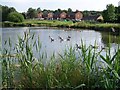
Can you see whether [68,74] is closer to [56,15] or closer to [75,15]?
[75,15]

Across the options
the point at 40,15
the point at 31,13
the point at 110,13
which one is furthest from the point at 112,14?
the point at 40,15

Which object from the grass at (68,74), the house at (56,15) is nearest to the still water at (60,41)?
the grass at (68,74)

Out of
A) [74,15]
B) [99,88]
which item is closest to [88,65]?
[99,88]

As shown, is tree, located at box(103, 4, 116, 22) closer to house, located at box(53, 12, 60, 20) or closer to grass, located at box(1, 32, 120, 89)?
house, located at box(53, 12, 60, 20)

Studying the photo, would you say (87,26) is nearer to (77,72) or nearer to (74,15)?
(74,15)

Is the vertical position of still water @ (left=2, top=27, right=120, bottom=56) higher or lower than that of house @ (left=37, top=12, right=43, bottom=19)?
lower

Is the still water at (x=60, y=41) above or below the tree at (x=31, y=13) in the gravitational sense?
below

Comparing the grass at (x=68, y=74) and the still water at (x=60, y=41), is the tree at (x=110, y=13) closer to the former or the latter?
the still water at (x=60, y=41)

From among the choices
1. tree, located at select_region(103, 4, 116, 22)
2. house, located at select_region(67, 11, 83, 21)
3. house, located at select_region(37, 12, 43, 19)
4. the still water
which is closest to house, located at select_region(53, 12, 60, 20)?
house, located at select_region(67, 11, 83, 21)

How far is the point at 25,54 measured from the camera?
3.87 m

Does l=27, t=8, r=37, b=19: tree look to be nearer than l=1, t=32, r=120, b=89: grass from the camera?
No

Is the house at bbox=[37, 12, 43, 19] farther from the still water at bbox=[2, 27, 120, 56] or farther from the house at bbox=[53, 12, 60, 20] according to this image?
the still water at bbox=[2, 27, 120, 56]

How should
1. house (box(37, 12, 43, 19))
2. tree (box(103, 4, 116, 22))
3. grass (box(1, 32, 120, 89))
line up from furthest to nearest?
house (box(37, 12, 43, 19)), tree (box(103, 4, 116, 22)), grass (box(1, 32, 120, 89))

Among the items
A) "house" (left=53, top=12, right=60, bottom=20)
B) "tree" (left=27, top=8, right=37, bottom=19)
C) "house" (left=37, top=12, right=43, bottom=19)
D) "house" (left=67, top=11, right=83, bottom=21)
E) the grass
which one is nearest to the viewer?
the grass
